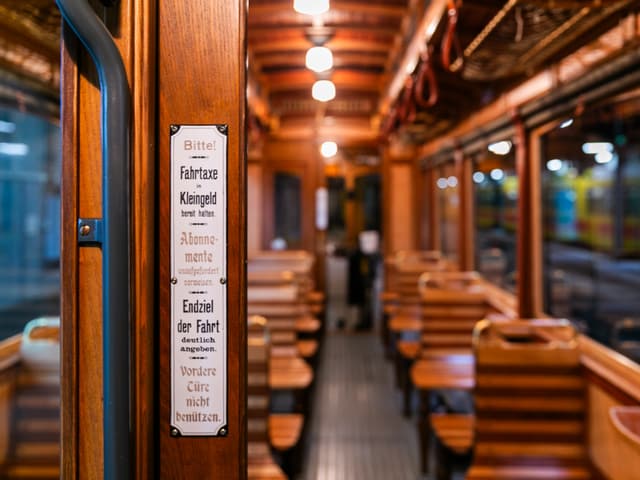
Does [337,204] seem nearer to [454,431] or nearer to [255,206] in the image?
[255,206]

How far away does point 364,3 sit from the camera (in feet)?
14.8

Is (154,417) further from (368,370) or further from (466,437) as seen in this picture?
(368,370)

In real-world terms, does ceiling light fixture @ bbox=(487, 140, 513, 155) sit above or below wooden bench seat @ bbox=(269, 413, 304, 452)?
above

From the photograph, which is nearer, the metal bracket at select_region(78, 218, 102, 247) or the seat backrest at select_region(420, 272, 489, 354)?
the metal bracket at select_region(78, 218, 102, 247)

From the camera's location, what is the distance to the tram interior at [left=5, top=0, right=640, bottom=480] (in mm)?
2816

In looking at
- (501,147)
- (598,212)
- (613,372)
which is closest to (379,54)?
(501,147)

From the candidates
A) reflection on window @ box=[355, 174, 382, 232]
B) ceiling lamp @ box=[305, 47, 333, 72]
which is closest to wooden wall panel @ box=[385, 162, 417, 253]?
reflection on window @ box=[355, 174, 382, 232]

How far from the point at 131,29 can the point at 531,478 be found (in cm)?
257

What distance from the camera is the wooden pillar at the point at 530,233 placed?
4.14m

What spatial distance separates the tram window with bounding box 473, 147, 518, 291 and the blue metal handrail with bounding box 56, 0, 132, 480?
14.2 ft

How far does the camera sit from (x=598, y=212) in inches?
425

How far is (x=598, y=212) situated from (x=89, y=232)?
11.3m

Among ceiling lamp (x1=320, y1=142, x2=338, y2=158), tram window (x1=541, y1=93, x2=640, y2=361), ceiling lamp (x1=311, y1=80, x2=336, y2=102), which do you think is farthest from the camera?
ceiling lamp (x1=320, y1=142, x2=338, y2=158)

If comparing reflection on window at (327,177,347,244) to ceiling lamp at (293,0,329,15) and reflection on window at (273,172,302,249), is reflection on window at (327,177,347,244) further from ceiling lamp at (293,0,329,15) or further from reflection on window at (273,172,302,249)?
ceiling lamp at (293,0,329,15)
